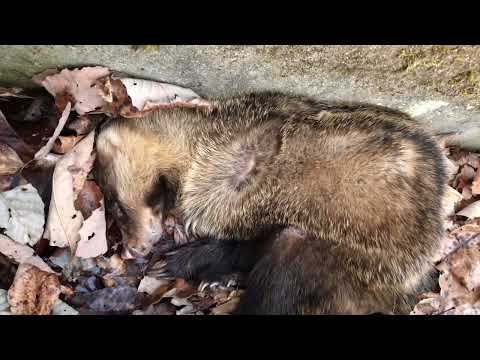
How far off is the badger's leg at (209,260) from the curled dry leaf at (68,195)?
617mm

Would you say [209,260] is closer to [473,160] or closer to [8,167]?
[8,167]

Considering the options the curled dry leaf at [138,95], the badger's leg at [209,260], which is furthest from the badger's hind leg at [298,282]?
the curled dry leaf at [138,95]

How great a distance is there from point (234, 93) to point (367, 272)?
1318 mm

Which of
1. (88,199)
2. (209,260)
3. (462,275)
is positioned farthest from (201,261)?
(462,275)

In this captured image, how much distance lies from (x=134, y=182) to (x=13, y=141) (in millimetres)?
750

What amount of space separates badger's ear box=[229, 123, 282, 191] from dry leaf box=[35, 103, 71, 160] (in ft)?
3.33

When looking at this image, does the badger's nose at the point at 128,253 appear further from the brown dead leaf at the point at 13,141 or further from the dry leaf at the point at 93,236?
the brown dead leaf at the point at 13,141

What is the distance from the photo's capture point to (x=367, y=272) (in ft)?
9.01

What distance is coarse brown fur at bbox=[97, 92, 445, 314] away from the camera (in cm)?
271

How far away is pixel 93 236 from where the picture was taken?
2.82 metres

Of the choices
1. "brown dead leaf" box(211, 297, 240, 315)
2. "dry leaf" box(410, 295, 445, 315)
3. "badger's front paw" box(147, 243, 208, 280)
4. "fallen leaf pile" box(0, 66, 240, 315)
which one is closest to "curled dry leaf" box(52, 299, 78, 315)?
"fallen leaf pile" box(0, 66, 240, 315)

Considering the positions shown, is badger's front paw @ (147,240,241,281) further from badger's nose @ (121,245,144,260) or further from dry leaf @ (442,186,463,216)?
dry leaf @ (442,186,463,216)

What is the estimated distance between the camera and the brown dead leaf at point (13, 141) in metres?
2.57

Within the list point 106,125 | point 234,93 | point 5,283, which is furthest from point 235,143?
point 5,283
